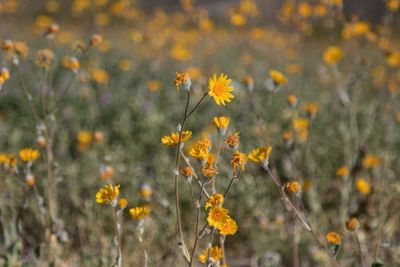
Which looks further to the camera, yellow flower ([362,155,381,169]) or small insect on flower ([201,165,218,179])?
yellow flower ([362,155,381,169])

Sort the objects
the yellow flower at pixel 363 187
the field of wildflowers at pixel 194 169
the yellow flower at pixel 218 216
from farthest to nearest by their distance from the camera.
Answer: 1. the yellow flower at pixel 363 187
2. the field of wildflowers at pixel 194 169
3. the yellow flower at pixel 218 216

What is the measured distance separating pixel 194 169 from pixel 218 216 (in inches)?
69.7

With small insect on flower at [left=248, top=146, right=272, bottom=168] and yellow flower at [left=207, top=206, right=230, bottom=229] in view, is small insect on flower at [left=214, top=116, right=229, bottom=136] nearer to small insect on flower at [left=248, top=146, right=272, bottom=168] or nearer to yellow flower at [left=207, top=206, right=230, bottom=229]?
small insect on flower at [left=248, top=146, right=272, bottom=168]

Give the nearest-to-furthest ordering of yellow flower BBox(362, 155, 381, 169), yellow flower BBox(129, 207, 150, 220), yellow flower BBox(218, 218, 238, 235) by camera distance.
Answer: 1. yellow flower BBox(218, 218, 238, 235)
2. yellow flower BBox(129, 207, 150, 220)
3. yellow flower BBox(362, 155, 381, 169)

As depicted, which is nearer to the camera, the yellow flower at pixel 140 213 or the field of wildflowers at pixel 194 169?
the yellow flower at pixel 140 213

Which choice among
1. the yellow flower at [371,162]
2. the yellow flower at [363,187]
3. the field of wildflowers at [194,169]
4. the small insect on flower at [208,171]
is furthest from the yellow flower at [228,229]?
the yellow flower at [371,162]

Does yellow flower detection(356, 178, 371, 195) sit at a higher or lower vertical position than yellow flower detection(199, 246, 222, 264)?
lower

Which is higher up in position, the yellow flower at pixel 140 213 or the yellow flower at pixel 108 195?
the yellow flower at pixel 108 195

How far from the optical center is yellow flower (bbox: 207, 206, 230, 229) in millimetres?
1418

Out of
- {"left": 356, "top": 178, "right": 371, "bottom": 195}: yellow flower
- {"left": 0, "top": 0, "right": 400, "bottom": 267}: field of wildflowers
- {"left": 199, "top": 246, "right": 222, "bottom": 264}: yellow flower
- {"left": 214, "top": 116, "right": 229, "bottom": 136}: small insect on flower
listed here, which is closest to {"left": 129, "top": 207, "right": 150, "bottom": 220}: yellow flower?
{"left": 0, "top": 0, "right": 400, "bottom": 267}: field of wildflowers

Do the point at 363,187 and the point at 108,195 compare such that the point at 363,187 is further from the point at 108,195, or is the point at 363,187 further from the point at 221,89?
the point at 108,195

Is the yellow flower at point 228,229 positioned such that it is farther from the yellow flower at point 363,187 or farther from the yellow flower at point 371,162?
the yellow flower at point 371,162

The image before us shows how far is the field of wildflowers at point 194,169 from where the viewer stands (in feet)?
6.66

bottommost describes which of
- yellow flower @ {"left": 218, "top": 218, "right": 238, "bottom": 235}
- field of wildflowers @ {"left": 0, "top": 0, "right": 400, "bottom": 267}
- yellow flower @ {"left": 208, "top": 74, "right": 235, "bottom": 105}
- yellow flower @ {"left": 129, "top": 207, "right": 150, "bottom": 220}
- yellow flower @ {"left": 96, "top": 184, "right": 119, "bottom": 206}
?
field of wildflowers @ {"left": 0, "top": 0, "right": 400, "bottom": 267}
